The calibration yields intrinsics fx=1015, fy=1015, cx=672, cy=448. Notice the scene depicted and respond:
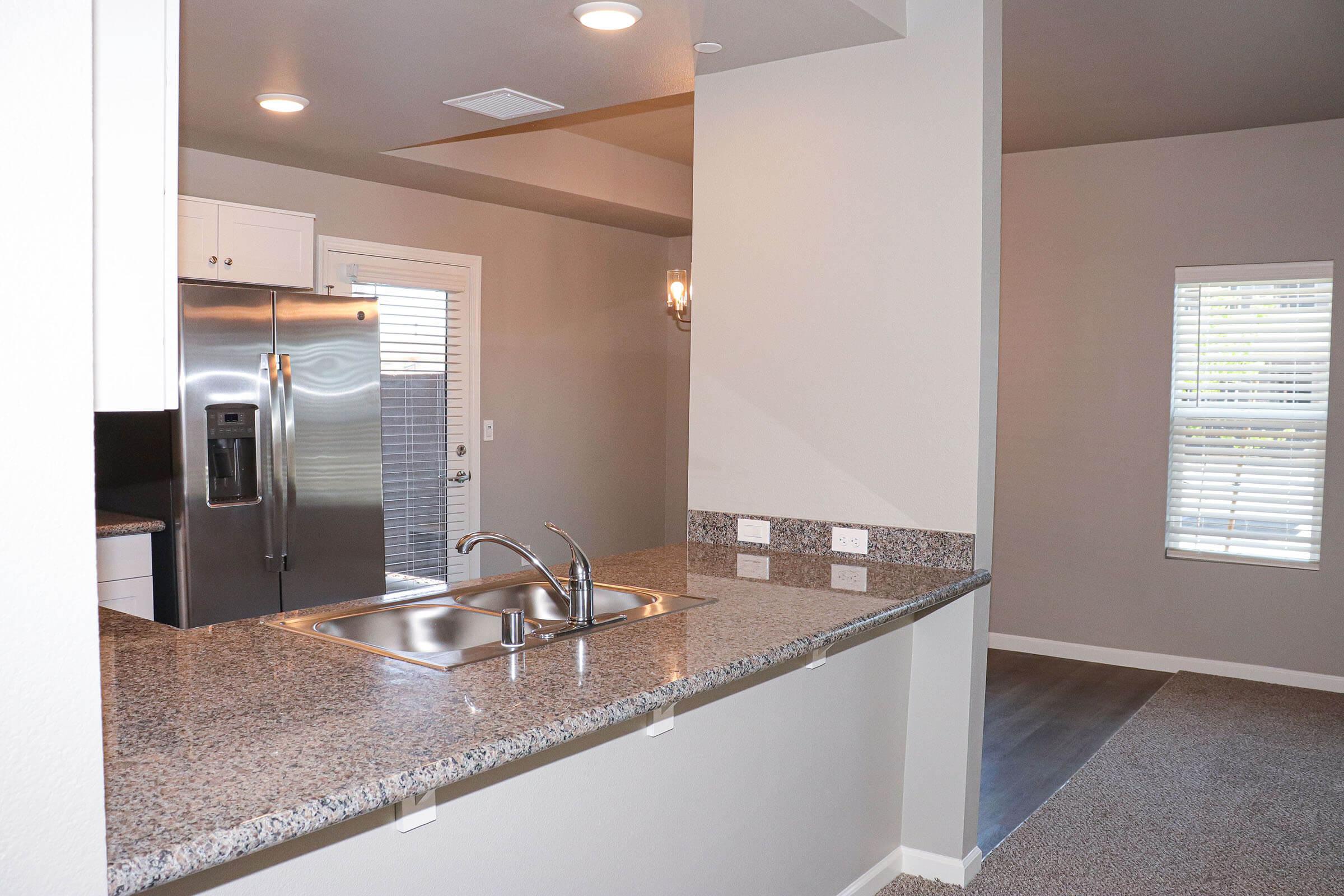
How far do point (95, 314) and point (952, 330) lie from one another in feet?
7.44

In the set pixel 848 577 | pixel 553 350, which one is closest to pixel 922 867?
pixel 848 577

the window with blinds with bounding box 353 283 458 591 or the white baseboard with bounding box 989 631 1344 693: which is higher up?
the window with blinds with bounding box 353 283 458 591

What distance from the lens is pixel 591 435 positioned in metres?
6.20

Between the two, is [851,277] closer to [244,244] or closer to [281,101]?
[281,101]

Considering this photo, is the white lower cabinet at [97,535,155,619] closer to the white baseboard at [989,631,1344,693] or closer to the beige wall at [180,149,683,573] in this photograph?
the beige wall at [180,149,683,573]

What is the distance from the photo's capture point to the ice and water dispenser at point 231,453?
371 cm

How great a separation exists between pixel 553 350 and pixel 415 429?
107cm

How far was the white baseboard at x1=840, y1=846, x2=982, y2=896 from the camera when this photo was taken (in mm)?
2812

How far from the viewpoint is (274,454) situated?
389 centimetres

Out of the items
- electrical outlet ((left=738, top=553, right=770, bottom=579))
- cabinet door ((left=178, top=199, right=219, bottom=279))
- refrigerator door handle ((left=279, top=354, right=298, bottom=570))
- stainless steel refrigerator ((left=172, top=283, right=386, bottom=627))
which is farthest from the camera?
refrigerator door handle ((left=279, top=354, right=298, bottom=570))

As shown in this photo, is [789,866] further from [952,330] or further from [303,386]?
[303,386]

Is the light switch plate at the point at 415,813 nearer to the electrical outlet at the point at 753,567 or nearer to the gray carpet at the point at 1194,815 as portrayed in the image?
the electrical outlet at the point at 753,567

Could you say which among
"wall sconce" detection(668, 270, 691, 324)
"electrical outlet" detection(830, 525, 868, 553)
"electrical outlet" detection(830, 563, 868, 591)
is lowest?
"electrical outlet" detection(830, 563, 868, 591)

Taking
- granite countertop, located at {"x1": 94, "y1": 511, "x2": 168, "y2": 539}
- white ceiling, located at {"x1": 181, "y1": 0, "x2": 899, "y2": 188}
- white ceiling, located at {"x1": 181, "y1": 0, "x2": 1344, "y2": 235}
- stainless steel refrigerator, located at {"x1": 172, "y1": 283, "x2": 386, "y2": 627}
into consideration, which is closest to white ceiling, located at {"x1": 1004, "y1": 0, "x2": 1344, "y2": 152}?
white ceiling, located at {"x1": 181, "y1": 0, "x2": 1344, "y2": 235}
